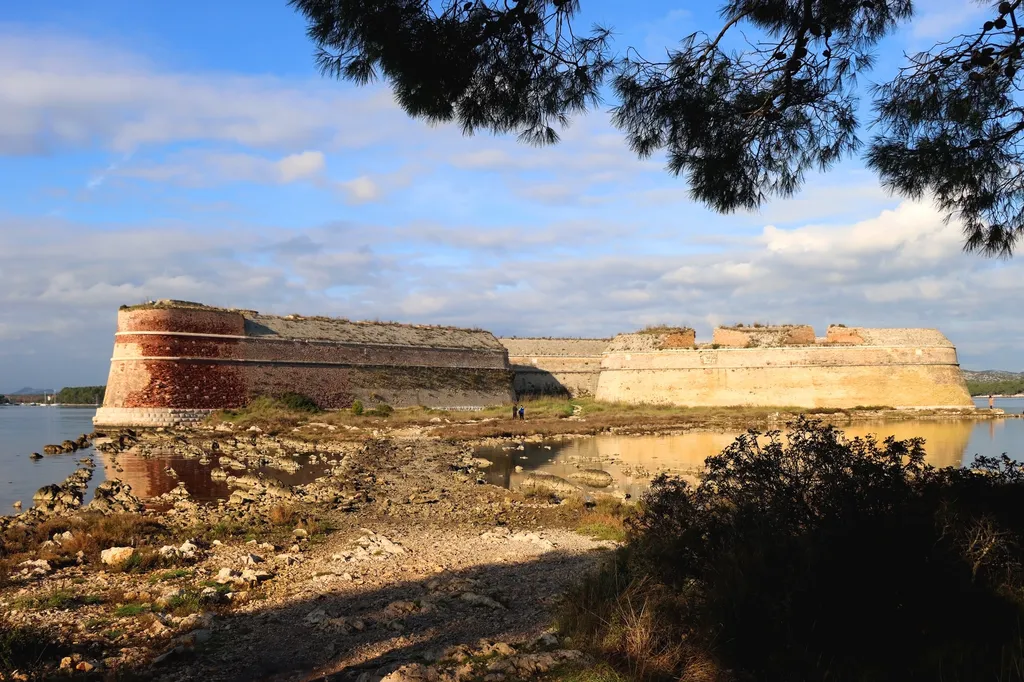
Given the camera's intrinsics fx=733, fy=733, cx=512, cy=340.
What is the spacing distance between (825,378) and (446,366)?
65.1 feet

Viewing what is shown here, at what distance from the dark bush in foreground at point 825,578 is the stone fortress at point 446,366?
28.2 m

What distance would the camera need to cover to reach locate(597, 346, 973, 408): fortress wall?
3753cm

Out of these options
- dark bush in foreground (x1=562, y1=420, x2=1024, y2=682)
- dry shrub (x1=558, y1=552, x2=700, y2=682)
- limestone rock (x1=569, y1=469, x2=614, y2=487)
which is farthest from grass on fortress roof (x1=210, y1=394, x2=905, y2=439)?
dark bush in foreground (x1=562, y1=420, x2=1024, y2=682)

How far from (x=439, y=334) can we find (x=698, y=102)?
3553cm

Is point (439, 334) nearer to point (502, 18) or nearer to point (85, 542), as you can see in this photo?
point (85, 542)

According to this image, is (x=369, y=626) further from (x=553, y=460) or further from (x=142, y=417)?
(x=142, y=417)

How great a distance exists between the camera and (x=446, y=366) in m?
39.3

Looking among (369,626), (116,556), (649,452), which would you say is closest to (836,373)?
(649,452)

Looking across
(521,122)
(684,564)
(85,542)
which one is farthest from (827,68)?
(85,542)

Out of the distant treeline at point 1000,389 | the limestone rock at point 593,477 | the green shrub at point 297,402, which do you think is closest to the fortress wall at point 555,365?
the green shrub at point 297,402

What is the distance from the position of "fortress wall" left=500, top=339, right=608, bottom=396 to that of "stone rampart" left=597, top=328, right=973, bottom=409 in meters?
9.63

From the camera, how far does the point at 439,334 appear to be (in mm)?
41125

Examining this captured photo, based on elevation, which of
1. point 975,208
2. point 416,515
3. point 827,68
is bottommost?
point 416,515

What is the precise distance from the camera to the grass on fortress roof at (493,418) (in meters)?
26.8
